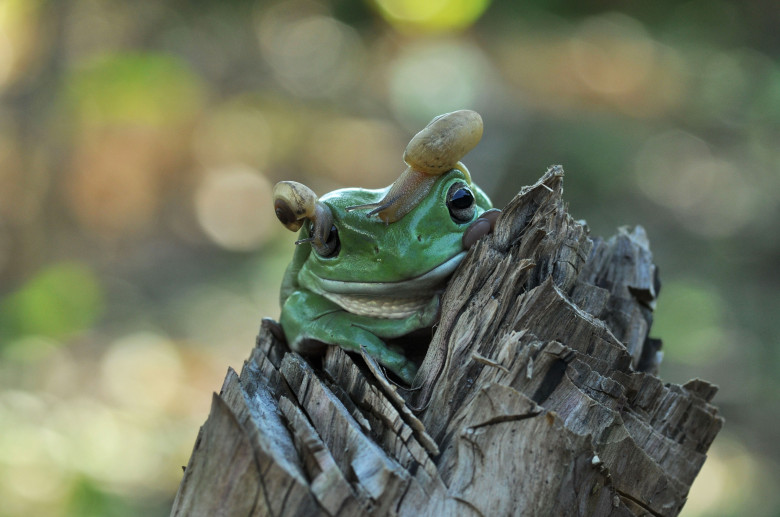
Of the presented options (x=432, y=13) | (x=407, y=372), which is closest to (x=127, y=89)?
(x=432, y=13)

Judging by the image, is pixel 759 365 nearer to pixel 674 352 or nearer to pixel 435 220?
pixel 674 352

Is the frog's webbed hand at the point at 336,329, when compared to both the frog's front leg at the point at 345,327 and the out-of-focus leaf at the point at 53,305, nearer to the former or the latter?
the frog's front leg at the point at 345,327

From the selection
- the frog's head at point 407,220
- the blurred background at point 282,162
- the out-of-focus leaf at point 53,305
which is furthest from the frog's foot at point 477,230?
the out-of-focus leaf at point 53,305

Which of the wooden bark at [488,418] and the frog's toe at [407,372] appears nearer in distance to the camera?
the wooden bark at [488,418]

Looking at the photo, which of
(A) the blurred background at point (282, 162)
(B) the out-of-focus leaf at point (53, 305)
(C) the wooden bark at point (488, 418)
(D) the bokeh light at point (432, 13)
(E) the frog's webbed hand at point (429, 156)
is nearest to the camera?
(C) the wooden bark at point (488, 418)

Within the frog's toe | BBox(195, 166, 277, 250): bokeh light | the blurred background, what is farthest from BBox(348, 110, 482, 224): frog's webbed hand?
BBox(195, 166, 277, 250): bokeh light

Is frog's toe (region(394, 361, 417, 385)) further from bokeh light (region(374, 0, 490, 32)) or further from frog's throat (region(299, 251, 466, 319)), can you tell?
bokeh light (region(374, 0, 490, 32))

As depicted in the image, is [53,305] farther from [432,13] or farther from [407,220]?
[407,220]

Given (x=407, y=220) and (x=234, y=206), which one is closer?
(x=407, y=220)
